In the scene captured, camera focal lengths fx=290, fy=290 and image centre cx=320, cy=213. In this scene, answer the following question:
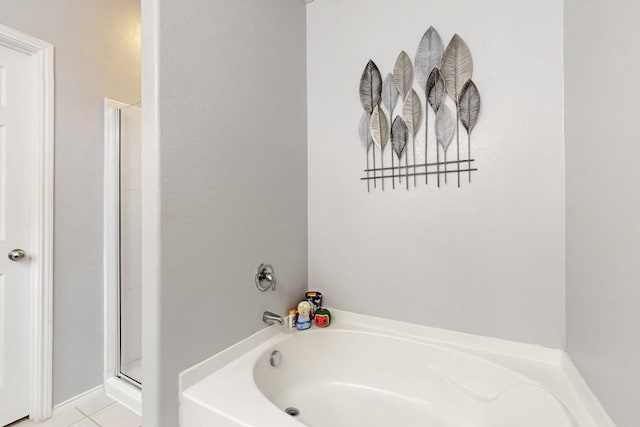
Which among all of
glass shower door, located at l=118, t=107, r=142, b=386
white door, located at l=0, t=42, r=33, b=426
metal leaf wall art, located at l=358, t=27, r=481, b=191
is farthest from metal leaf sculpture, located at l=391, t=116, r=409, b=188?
white door, located at l=0, t=42, r=33, b=426

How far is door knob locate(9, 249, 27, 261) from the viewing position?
62.6 inches

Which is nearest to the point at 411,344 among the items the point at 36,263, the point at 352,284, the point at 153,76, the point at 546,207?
the point at 352,284

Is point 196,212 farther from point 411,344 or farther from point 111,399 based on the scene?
point 111,399

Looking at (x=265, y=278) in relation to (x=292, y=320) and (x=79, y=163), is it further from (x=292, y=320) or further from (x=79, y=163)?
(x=79, y=163)

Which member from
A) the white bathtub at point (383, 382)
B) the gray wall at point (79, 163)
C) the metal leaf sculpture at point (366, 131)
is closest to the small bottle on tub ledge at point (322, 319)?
the white bathtub at point (383, 382)

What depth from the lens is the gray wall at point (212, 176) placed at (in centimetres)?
104

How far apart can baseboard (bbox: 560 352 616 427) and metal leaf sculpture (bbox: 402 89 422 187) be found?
0.99m

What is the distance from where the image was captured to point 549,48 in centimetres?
126

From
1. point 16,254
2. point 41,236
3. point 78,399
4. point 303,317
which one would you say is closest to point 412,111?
point 303,317

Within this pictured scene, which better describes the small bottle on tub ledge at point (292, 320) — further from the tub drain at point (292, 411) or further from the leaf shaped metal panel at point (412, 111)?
the leaf shaped metal panel at point (412, 111)

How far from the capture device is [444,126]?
144 centimetres

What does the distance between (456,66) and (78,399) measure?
2.86 metres

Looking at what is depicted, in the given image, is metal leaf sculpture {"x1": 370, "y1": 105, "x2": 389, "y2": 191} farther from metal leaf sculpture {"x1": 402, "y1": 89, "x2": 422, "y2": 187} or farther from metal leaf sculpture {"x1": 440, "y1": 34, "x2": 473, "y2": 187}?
metal leaf sculpture {"x1": 440, "y1": 34, "x2": 473, "y2": 187}

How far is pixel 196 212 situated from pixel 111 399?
1600 millimetres
